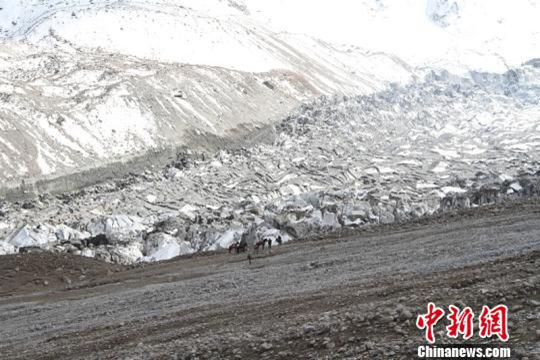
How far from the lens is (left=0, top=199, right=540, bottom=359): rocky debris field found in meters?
9.08

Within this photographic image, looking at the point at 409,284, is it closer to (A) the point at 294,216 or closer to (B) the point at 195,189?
(A) the point at 294,216

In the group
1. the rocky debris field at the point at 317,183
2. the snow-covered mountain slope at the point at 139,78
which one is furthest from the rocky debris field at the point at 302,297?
the snow-covered mountain slope at the point at 139,78

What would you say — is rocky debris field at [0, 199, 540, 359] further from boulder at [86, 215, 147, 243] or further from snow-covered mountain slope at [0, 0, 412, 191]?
snow-covered mountain slope at [0, 0, 412, 191]

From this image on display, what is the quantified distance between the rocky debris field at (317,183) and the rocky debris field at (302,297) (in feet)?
27.5

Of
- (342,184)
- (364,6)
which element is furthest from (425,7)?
(342,184)

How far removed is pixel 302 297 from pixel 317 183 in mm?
51421

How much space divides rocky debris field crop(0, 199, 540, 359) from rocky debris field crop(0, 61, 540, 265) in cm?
837

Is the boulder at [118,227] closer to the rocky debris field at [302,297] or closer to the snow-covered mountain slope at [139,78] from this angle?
the rocky debris field at [302,297]

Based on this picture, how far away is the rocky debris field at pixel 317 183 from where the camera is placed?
43.4 m

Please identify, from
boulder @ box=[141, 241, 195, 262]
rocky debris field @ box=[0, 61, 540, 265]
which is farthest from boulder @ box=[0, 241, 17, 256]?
boulder @ box=[141, 241, 195, 262]

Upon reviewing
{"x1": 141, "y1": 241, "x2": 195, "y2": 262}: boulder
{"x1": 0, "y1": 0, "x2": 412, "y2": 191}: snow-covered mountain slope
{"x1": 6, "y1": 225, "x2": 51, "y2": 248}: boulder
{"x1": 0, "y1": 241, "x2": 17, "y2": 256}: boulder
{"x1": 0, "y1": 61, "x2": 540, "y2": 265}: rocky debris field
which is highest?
{"x1": 0, "y1": 0, "x2": 412, "y2": 191}: snow-covered mountain slope

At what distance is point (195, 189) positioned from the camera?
61125 mm

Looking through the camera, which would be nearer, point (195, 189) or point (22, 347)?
point (22, 347)

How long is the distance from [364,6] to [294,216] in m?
152
